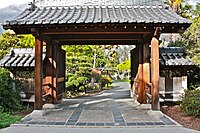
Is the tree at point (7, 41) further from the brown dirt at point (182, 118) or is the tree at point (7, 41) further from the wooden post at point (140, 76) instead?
the brown dirt at point (182, 118)

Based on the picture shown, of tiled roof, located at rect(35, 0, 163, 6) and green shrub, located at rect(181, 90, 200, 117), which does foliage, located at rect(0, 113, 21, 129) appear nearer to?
tiled roof, located at rect(35, 0, 163, 6)

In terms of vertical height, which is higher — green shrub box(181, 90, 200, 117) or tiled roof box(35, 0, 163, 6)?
tiled roof box(35, 0, 163, 6)

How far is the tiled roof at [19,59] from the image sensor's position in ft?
30.3

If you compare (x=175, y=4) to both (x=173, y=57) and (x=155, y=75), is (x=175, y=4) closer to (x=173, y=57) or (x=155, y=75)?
(x=173, y=57)

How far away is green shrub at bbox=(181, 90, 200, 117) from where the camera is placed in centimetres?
690

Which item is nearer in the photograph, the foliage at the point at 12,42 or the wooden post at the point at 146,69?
the wooden post at the point at 146,69

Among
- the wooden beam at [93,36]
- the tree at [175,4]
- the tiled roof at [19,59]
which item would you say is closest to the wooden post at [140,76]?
the wooden beam at [93,36]

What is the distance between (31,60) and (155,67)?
196 inches

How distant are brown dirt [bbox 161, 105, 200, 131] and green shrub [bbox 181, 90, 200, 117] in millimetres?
162

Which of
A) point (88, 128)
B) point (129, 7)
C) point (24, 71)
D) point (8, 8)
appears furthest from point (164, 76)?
point (8, 8)

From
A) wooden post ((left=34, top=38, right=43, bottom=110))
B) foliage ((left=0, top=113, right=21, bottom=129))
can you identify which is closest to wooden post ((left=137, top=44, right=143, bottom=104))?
wooden post ((left=34, top=38, right=43, bottom=110))

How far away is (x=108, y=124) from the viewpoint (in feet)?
19.8

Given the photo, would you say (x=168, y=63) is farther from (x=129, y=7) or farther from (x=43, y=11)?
(x=43, y=11)

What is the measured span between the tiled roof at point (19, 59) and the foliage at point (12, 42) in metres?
6.04
